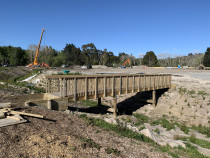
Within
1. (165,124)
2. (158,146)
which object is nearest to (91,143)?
(158,146)

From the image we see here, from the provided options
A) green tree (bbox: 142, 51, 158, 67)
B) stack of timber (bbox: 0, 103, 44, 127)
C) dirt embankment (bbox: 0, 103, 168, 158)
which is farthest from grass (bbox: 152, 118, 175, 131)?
green tree (bbox: 142, 51, 158, 67)

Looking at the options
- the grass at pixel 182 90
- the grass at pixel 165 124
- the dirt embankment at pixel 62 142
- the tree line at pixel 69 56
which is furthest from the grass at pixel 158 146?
the tree line at pixel 69 56

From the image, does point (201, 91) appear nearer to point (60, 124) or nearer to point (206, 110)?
point (206, 110)

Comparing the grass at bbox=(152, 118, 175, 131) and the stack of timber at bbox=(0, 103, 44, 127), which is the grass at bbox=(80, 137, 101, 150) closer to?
the stack of timber at bbox=(0, 103, 44, 127)

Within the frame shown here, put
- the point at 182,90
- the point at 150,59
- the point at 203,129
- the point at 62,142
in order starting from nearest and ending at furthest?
the point at 62,142
the point at 203,129
the point at 182,90
the point at 150,59

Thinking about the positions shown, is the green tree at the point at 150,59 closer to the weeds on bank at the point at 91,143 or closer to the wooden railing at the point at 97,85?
the wooden railing at the point at 97,85

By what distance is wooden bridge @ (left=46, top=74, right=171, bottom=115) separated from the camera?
1054 cm

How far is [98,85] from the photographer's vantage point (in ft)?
41.0

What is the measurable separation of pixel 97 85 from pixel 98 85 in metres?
0.24

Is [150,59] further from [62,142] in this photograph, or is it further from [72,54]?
[62,142]

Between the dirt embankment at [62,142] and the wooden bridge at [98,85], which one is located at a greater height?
the wooden bridge at [98,85]

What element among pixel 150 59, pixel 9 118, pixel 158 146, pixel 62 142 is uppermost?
pixel 150 59

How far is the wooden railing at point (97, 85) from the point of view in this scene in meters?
10.5

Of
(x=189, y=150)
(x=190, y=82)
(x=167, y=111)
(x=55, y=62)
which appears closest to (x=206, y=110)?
(x=167, y=111)
